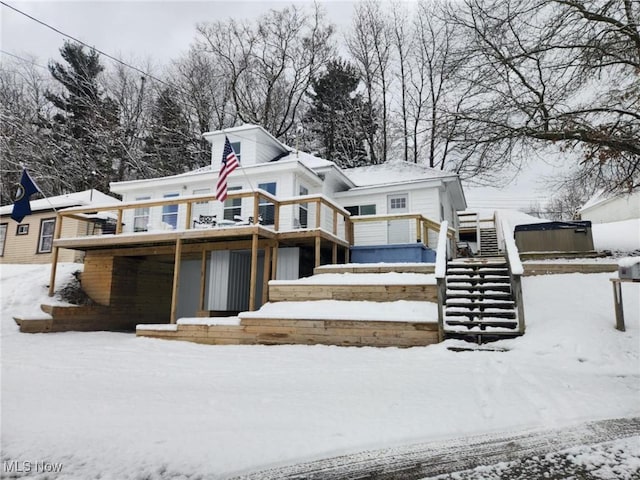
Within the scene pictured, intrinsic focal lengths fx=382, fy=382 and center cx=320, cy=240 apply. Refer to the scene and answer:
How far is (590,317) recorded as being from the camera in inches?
225

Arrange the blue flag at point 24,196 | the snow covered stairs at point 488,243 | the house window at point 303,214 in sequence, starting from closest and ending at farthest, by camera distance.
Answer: the blue flag at point 24,196, the house window at point 303,214, the snow covered stairs at point 488,243

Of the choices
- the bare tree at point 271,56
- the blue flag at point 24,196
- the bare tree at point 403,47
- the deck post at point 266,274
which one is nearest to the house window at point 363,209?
the deck post at point 266,274

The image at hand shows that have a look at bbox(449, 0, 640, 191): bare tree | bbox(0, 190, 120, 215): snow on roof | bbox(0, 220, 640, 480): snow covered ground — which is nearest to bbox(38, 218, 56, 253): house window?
bbox(0, 190, 120, 215): snow on roof

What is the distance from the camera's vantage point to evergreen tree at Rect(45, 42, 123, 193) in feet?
72.0

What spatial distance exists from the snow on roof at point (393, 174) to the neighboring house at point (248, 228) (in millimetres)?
53

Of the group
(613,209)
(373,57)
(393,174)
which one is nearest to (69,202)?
(393,174)

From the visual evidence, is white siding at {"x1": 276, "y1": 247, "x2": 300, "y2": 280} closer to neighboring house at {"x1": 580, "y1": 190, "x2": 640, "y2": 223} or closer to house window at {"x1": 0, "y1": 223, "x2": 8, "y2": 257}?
house window at {"x1": 0, "y1": 223, "x2": 8, "y2": 257}

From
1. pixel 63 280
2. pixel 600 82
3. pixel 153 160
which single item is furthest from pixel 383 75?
pixel 63 280

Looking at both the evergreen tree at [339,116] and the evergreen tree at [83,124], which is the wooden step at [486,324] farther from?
the evergreen tree at [83,124]

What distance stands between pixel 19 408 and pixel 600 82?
11594 mm

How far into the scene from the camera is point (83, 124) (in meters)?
23.1

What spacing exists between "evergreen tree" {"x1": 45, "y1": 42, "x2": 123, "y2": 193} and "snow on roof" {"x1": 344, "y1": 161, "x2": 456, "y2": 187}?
15100 mm

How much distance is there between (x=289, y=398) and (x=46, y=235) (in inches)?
624

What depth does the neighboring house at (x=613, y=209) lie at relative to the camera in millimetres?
20734
